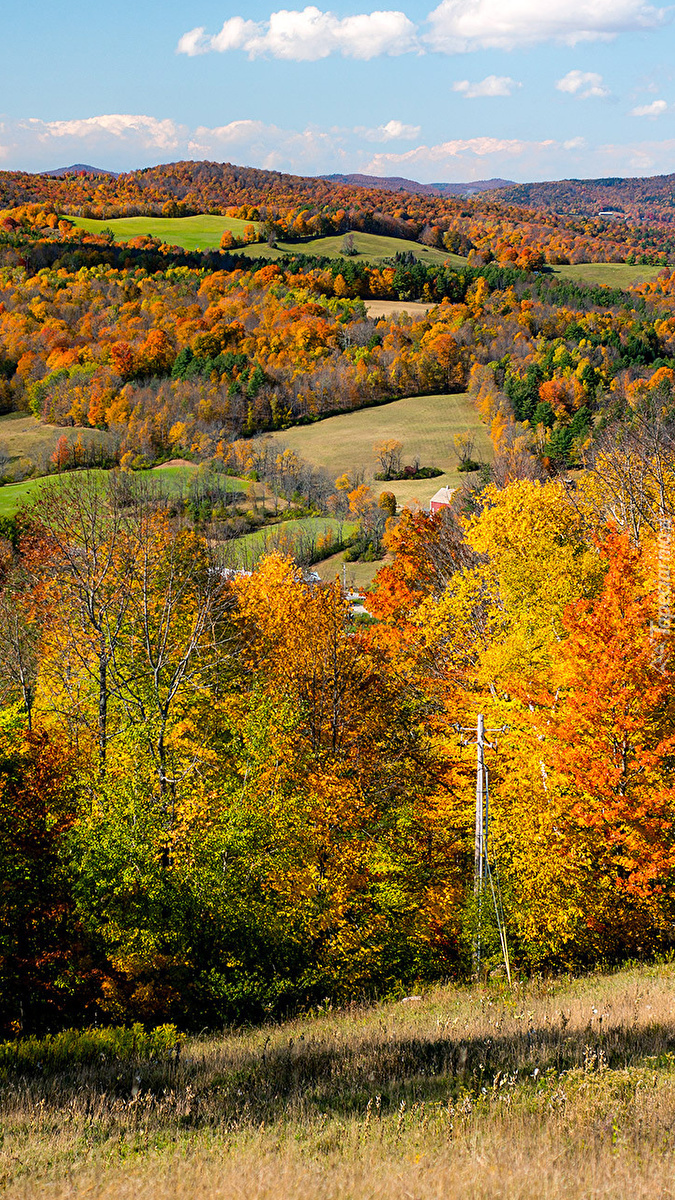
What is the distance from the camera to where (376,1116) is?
31.6 feet

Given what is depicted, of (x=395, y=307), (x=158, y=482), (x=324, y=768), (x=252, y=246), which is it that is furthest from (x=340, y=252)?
(x=324, y=768)

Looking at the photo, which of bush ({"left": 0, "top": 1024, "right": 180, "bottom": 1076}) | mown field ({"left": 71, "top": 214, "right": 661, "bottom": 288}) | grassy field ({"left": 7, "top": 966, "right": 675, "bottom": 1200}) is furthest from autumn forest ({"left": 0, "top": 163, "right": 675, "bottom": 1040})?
mown field ({"left": 71, "top": 214, "right": 661, "bottom": 288})

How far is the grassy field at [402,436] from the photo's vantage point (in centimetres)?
10869

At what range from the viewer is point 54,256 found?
170m

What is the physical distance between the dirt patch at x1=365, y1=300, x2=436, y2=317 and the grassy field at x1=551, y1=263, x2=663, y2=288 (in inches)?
1282

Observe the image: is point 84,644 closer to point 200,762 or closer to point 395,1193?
point 200,762

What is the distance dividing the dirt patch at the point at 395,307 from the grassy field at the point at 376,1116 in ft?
495

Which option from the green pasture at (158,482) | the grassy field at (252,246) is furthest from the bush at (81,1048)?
the grassy field at (252,246)

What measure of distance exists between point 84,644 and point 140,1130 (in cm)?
1831

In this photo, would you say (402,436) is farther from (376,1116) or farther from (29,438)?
(376,1116)

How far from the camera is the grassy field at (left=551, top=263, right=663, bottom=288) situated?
582 ft

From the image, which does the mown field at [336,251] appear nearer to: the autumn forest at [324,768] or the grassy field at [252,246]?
the grassy field at [252,246]

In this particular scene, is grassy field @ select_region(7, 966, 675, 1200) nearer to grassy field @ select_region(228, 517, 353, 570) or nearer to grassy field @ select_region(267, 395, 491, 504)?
grassy field @ select_region(228, 517, 353, 570)

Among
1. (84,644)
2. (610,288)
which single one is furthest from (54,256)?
(84,644)
